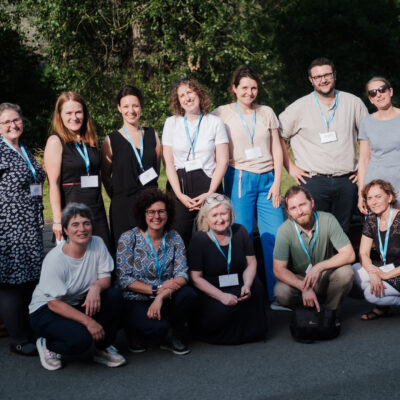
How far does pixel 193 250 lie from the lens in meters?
4.30

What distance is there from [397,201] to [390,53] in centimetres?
1679

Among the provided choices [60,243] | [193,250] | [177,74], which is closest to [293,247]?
[193,250]

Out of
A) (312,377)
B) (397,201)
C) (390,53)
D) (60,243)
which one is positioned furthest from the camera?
(390,53)

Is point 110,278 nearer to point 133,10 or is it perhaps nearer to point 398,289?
point 398,289

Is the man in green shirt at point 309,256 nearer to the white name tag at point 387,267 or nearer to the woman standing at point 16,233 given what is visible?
the white name tag at point 387,267

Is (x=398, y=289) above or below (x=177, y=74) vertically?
below

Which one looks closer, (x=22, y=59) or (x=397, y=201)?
(x=397, y=201)

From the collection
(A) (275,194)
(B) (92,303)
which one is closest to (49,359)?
(B) (92,303)

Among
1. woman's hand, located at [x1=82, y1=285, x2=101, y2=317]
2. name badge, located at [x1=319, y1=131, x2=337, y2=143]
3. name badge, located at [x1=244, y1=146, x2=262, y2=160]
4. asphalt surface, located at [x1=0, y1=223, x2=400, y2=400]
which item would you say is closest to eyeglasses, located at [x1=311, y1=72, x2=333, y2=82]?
name badge, located at [x1=319, y1=131, x2=337, y2=143]

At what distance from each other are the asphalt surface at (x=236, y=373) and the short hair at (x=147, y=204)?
92 cm

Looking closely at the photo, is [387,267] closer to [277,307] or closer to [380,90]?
[277,307]

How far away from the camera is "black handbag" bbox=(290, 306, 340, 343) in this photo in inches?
160

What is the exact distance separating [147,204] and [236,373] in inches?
53.6

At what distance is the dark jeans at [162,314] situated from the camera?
3.95 meters
